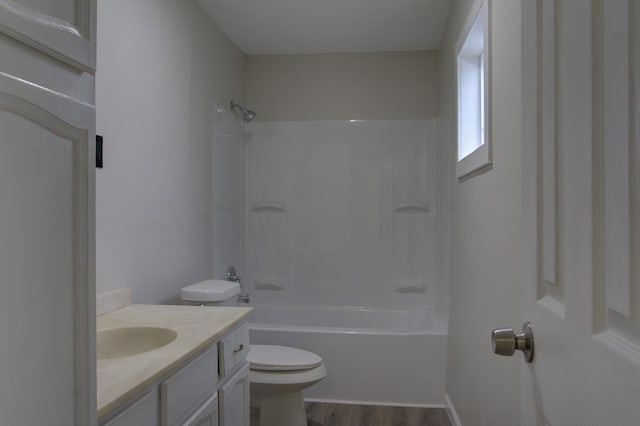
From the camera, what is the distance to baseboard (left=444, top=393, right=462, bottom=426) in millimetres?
2566

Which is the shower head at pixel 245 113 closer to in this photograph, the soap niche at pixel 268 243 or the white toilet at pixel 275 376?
the soap niche at pixel 268 243

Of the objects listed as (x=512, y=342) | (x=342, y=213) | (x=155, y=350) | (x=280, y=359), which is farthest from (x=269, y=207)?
(x=512, y=342)

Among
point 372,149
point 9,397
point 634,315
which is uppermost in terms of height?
point 372,149

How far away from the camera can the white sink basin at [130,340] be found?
5.08ft

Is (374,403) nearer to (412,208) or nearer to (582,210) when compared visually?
(412,208)

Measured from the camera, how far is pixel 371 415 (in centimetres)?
286

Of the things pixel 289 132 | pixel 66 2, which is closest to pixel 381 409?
pixel 289 132

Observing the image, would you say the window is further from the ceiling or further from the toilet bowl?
the toilet bowl

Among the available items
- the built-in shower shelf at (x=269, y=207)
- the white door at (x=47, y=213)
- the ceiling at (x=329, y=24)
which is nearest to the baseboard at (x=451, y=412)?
the built-in shower shelf at (x=269, y=207)

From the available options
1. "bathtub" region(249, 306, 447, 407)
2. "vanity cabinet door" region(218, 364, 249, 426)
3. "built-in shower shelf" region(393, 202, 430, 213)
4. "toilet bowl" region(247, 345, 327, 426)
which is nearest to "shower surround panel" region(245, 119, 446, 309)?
"built-in shower shelf" region(393, 202, 430, 213)

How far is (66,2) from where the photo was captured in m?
0.71

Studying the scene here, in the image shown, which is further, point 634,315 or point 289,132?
point 289,132

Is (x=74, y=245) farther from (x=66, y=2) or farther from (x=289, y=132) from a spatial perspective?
(x=289, y=132)

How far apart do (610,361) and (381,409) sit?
265cm
